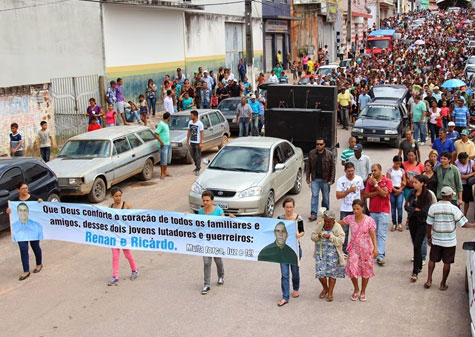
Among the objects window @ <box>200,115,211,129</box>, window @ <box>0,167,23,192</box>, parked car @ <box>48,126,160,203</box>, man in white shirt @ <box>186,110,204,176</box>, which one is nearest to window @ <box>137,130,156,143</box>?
parked car @ <box>48,126,160,203</box>

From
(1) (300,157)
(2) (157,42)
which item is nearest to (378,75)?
(2) (157,42)

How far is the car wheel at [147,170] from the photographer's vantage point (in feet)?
56.0

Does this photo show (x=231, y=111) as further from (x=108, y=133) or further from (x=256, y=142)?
(x=256, y=142)

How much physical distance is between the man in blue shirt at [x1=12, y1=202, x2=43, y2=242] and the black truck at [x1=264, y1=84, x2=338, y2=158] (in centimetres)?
874

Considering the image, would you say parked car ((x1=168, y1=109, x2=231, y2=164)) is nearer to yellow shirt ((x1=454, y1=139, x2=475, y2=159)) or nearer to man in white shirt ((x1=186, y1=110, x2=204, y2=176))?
man in white shirt ((x1=186, y1=110, x2=204, y2=176))

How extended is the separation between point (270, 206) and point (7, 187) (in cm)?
523

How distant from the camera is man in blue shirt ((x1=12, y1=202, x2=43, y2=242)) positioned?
1001 cm

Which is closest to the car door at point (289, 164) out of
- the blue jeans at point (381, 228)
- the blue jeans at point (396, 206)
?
the blue jeans at point (396, 206)

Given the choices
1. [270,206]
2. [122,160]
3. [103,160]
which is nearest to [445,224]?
[270,206]

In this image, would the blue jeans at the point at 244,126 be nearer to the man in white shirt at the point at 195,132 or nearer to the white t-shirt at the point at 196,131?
the man in white shirt at the point at 195,132

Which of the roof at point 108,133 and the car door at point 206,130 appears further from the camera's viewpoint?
the car door at point 206,130

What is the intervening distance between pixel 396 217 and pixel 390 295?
3.68 m

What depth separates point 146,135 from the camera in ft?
57.4

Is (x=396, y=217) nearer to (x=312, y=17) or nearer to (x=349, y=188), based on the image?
(x=349, y=188)
